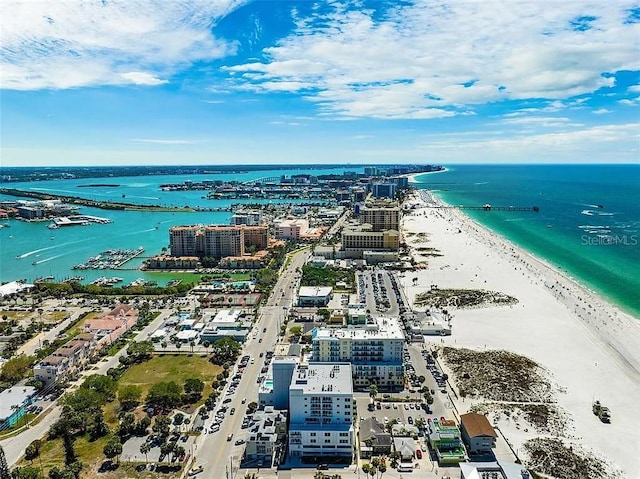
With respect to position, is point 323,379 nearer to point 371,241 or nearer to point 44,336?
point 44,336

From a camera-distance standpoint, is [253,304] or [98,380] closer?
[98,380]

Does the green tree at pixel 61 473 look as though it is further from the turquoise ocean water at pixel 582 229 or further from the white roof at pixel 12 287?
the turquoise ocean water at pixel 582 229

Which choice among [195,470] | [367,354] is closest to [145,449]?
[195,470]

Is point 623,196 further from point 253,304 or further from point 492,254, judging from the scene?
point 253,304

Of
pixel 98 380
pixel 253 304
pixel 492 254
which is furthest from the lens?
pixel 492 254

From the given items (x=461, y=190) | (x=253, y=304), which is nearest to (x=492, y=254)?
(x=253, y=304)
